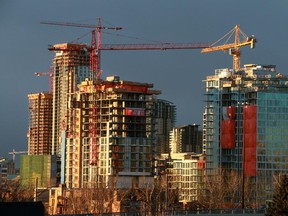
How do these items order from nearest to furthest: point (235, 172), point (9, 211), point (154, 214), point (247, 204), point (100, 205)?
point (9, 211)
point (154, 214)
point (100, 205)
point (247, 204)
point (235, 172)

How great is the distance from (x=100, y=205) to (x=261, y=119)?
71.6 metres

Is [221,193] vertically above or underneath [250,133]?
underneath

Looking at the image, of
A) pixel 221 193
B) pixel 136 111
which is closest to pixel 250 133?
pixel 136 111

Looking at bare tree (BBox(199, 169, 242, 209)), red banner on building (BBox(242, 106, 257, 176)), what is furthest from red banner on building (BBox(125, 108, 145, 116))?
bare tree (BBox(199, 169, 242, 209))

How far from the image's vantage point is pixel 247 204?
158625 mm

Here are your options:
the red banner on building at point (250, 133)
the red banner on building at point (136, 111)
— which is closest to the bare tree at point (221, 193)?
the red banner on building at point (250, 133)

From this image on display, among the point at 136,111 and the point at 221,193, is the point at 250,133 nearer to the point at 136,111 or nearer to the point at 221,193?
the point at 136,111

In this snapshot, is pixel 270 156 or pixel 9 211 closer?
pixel 9 211

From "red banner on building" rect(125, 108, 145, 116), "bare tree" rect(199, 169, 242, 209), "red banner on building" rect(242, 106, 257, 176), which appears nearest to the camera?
"bare tree" rect(199, 169, 242, 209)

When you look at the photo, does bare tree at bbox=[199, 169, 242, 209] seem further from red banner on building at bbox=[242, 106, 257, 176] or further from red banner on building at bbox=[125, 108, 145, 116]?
red banner on building at bbox=[125, 108, 145, 116]

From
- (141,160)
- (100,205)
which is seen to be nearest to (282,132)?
(141,160)

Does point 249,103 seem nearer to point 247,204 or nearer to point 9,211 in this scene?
point 247,204

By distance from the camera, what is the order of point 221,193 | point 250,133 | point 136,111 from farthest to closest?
point 136,111
point 250,133
point 221,193

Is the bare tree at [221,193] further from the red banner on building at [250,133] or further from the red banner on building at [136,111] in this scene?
the red banner on building at [136,111]
